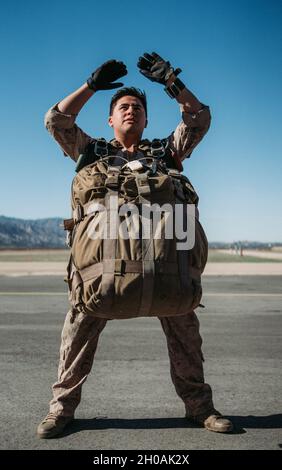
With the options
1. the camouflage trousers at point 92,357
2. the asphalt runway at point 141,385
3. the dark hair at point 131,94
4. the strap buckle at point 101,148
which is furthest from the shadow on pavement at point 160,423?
the dark hair at point 131,94

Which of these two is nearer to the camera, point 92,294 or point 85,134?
point 92,294

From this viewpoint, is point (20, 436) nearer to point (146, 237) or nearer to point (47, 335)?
point (146, 237)

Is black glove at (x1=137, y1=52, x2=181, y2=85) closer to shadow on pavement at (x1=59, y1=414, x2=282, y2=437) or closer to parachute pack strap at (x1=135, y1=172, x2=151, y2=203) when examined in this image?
parachute pack strap at (x1=135, y1=172, x2=151, y2=203)

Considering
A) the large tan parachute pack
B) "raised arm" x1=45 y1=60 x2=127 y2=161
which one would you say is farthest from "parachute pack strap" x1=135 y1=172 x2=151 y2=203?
"raised arm" x1=45 y1=60 x2=127 y2=161

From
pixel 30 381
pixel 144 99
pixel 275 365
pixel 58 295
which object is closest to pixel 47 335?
pixel 30 381

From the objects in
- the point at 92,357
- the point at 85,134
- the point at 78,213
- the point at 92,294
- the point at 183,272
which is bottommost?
the point at 92,357

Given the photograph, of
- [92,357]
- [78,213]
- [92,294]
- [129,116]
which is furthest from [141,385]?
[129,116]

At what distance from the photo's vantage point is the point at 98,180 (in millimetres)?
2426

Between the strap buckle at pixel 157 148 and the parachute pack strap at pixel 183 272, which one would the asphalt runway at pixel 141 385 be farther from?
the strap buckle at pixel 157 148

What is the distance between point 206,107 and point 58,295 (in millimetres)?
7802

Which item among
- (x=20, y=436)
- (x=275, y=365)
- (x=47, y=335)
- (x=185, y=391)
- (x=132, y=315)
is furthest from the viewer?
(x=47, y=335)

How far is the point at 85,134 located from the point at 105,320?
1192 millimetres

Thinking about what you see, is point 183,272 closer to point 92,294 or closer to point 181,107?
point 92,294

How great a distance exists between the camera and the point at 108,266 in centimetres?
221
